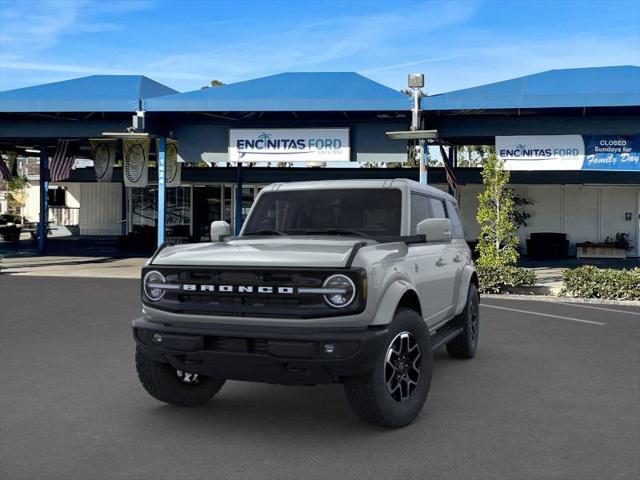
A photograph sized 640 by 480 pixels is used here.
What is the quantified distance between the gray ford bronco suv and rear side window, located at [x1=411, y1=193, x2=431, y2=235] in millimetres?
288

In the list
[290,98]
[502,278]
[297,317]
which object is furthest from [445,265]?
[290,98]

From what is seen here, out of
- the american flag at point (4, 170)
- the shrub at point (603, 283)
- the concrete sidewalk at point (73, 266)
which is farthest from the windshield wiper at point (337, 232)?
the american flag at point (4, 170)

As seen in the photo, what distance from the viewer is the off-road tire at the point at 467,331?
7.26 metres

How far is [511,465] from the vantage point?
13.8 feet

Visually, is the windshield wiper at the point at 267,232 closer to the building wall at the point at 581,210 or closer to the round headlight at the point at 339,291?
the round headlight at the point at 339,291

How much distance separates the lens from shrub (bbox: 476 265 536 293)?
14703mm

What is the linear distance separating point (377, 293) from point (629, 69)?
17468 mm

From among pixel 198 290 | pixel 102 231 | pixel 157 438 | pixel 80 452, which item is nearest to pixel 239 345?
pixel 198 290

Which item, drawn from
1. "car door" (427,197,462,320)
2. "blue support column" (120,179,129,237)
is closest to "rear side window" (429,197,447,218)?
"car door" (427,197,462,320)

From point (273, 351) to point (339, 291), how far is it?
595mm

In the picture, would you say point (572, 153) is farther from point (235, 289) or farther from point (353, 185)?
point (235, 289)

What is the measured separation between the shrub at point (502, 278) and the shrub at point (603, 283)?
2.90 ft

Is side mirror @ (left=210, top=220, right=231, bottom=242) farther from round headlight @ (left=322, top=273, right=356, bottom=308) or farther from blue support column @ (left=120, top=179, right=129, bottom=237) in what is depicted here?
blue support column @ (left=120, top=179, right=129, bottom=237)

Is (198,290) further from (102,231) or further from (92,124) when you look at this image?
(102,231)
